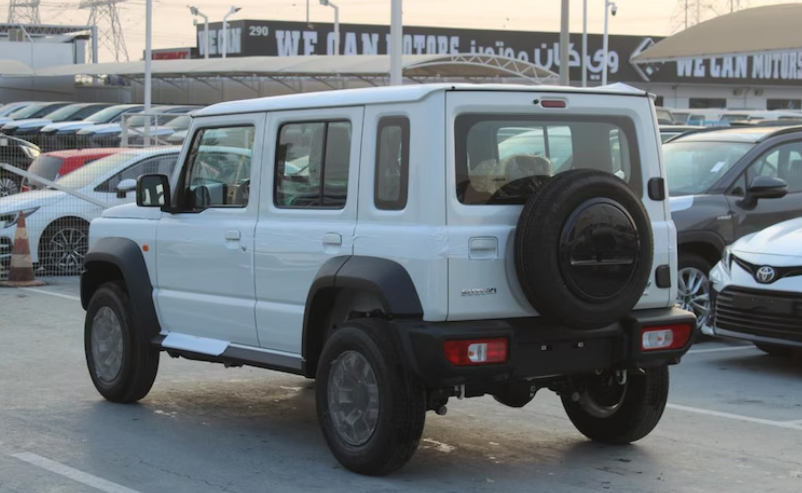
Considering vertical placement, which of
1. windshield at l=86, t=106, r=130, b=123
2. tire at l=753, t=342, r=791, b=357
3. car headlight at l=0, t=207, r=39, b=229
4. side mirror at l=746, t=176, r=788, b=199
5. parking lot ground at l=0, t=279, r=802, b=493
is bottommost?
parking lot ground at l=0, t=279, r=802, b=493

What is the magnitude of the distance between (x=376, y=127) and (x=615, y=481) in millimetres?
2176

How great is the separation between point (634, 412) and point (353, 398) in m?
1.68

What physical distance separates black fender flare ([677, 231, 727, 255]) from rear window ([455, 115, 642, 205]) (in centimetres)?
447

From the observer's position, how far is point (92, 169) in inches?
635

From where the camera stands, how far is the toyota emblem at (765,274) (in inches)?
368

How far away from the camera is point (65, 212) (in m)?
15.2

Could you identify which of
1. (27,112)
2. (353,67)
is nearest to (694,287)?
(353,67)

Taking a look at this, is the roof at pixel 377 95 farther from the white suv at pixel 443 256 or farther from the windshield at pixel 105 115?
the windshield at pixel 105 115

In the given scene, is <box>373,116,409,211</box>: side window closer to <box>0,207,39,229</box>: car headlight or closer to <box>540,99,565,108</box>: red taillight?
<box>540,99,565,108</box>: red taillight

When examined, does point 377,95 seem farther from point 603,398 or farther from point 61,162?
point 61,162

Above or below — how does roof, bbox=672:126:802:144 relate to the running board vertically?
above

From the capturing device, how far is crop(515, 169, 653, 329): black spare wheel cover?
19.2 feet

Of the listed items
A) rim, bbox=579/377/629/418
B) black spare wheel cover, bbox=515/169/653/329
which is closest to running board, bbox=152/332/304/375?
black spare wheel cover, bbox=515/169/653/329

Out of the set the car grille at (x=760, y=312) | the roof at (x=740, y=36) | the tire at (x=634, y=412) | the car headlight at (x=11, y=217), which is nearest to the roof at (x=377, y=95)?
the tire at (x=634, y=412)
